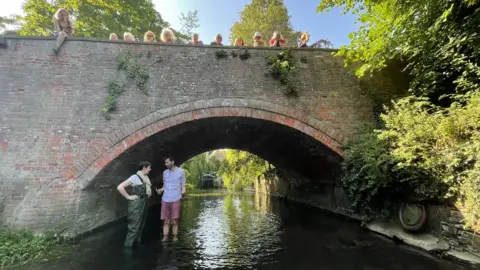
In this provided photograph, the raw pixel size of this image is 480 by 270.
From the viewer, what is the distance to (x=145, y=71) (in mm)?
6637

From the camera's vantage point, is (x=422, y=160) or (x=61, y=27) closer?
(x=422, y=160)

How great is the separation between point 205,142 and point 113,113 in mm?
3826

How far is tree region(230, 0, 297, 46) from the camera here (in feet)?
65.5

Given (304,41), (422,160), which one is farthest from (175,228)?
(304,41)

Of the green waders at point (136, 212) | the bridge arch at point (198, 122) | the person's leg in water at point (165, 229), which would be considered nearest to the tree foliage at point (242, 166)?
the bridge arch at point (198, 122)

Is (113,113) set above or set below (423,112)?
above

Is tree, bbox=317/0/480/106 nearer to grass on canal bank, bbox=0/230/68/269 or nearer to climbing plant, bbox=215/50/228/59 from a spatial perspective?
climbing plant, bbox=215/50/228/59

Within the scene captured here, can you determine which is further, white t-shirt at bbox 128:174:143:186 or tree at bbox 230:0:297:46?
tree at bbox 230:0:297:46

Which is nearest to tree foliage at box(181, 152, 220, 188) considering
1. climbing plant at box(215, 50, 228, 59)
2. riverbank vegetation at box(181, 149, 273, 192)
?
riverbank vegetation at box(181, 149, 273, 192)

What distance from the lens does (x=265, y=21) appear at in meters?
20.1

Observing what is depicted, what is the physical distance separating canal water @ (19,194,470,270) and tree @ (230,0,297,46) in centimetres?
1598

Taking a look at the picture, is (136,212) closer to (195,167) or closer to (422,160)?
(422,160)

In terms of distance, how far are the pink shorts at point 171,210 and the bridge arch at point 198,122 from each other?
5.46ft

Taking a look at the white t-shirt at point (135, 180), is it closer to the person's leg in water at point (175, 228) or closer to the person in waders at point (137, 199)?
the person in waders at point (137, 199)
